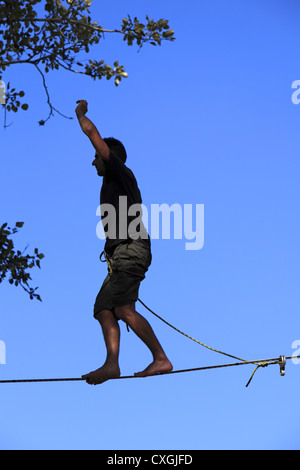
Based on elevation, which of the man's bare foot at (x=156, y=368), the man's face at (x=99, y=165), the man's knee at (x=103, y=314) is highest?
the man's face at (x=99, y=165)

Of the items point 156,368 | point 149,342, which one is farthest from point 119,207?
point 156,368

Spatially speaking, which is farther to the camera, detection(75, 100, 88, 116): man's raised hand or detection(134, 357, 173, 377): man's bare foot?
detection(75, 100, 88, 116): man's raised hand

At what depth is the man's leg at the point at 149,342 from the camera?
22.2 ft

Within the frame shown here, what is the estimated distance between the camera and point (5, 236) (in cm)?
895

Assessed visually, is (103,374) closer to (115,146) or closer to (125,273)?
(125,273)

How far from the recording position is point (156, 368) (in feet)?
22.2

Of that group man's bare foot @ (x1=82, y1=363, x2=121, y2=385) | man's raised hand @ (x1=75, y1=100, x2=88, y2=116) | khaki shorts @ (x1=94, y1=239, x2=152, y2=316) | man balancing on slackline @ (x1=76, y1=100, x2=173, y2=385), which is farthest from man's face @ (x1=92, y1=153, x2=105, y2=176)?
man's bare foot @ (x1=82, y1=363, x2=121, y2=385)

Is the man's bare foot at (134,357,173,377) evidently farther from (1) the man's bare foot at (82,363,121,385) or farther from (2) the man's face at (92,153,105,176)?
(2) the man's face at (92,153,105,176)

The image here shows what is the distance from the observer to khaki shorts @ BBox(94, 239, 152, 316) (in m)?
6.90

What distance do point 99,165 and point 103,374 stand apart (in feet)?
5.93

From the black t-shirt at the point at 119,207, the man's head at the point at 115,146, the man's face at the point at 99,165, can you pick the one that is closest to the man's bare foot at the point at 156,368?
the black t-shirt at the point at 119,207

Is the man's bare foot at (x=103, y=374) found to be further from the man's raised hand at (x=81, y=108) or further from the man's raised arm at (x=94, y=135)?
the man's raised hand at (x=81, y=108)

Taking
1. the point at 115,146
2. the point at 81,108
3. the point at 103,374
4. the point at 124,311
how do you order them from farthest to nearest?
1. the point at 115,146
2. the point at 81,108
3. the point at 124,311
4. the point at 103,374
